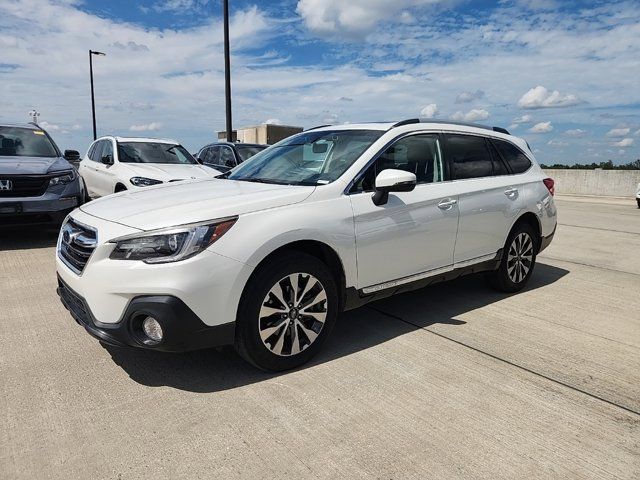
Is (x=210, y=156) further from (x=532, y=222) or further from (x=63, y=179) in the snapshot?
(x=532, y=222)

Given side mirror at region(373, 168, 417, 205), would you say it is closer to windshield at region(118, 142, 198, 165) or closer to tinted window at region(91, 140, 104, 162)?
windshield at region(118, 142, 198, 165)

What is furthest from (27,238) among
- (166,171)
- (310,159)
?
(310,159)

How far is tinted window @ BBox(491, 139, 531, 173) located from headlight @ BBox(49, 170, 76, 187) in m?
5.87

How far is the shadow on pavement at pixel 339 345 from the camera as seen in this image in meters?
3.21

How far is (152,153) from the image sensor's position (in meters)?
9.38

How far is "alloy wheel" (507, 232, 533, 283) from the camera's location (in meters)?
5.07

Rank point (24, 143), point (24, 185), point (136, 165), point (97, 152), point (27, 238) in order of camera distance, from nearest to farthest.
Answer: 1. point (24, 185)
2. point (27, 238)
3. point (24, 143)
4. point (136, 165)
5. point (97, 152)

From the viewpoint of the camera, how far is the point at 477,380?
3232mm

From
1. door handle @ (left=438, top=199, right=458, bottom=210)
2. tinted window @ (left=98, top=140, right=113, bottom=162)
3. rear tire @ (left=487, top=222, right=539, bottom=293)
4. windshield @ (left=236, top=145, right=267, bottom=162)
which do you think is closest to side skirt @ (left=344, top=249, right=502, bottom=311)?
rear tire @ (left=487, top=222, right=539, bottom=293)

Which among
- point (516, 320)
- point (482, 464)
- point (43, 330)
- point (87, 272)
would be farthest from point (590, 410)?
point (43, 330)

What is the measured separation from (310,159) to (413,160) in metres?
0.86

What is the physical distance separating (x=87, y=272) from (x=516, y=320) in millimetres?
3447

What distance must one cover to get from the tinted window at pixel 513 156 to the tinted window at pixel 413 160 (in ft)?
3.60

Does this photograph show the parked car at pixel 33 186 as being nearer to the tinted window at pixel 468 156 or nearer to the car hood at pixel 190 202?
the car hood at pixel 190 202
